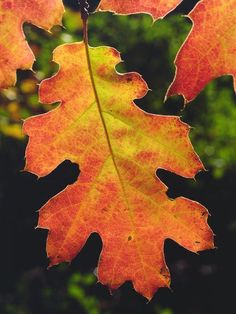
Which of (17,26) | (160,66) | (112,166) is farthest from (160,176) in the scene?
(17,26)

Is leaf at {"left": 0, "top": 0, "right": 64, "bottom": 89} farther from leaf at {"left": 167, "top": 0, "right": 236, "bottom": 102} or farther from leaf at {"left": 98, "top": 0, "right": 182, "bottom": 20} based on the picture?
leaf at {"left": 167, "top": 0, "right": 236, "bottom": 102}

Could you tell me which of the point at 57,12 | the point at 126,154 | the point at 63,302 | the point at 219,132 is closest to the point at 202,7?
the point at 57,12

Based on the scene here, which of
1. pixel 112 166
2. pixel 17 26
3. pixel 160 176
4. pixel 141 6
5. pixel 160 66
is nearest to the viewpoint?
pixel 141 6

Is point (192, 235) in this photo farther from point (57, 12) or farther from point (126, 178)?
point (57, 12)

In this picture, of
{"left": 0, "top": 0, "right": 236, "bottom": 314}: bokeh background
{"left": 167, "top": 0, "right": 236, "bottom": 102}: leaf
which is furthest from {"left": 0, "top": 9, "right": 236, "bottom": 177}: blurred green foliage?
{"left": 167, "top": 0, "right": 236, "bottom": 102}: leaf

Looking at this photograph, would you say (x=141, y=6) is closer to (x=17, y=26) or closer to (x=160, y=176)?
(x=17, y=26)
